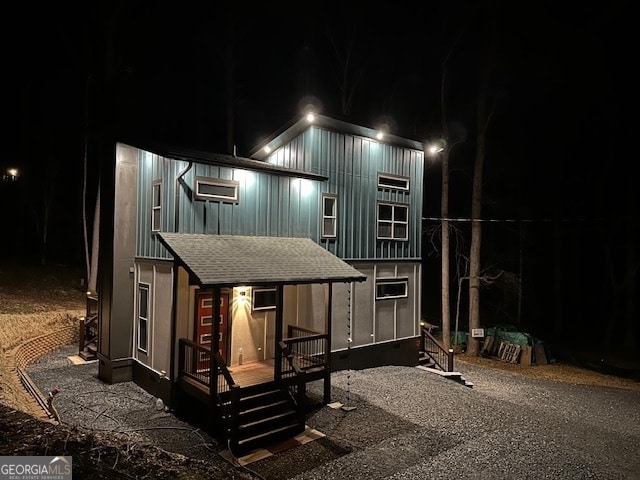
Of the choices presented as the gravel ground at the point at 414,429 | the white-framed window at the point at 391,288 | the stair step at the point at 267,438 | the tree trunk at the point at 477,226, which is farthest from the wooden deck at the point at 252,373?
the tree trunk at the point at 477,226

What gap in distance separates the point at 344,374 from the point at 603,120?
20.1 meters

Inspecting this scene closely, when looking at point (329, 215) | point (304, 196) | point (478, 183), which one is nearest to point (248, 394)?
point (304, 196)

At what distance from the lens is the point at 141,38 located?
18.7 m

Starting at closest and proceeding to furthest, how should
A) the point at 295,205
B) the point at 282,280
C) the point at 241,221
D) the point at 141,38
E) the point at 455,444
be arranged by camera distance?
the point at 455,444
the point at 282,280
the point at 241,221
the point at 295,205
the point at 141,38

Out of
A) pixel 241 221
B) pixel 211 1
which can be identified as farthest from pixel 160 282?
pixel 211 1

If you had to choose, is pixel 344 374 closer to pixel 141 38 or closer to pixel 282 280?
pixel 282 280

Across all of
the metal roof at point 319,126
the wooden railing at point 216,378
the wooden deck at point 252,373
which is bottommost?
the wooden deck at point 252,373

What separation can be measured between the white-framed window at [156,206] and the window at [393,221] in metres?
6.85

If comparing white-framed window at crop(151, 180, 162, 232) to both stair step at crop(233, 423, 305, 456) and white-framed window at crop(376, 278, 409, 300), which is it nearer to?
stair step at crop(233, 423, 305, 456)

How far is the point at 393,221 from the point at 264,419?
26.3 feet

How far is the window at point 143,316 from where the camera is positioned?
10523 millimetres

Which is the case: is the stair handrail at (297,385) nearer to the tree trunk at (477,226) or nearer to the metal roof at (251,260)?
the metal roof at (251,260)

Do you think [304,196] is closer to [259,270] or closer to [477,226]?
[259,270]

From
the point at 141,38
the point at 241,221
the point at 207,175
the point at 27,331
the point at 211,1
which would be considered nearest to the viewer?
the point at 207,175
